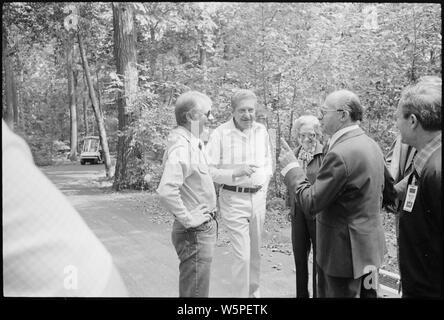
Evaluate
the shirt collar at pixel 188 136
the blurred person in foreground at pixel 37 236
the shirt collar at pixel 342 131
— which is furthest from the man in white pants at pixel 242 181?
the blurred person in foreground at pixel 37 236

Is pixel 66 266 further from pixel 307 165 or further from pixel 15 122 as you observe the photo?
pixel 307 165

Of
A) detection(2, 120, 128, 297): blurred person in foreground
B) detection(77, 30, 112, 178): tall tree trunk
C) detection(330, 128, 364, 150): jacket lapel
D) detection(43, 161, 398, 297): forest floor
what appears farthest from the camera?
detection(77, 30, 112, 178): tall tree trunk

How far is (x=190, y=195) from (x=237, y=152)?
0.87m

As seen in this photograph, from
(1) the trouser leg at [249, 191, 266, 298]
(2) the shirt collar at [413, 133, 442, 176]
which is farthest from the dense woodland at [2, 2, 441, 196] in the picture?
(1) the trouser leg at [249, 191, 266, 298]

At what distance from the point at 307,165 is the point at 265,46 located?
2.12m

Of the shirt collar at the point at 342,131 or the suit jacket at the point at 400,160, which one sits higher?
the shirt collar at the point at 342,131

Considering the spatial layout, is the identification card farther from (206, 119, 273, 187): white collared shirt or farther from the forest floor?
the forest floor

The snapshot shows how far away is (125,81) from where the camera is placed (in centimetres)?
648

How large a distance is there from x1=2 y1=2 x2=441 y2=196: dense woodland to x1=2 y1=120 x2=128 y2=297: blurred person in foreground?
1539 millimetres

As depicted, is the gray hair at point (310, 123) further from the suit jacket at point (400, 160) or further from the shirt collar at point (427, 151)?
the shirt collar at point (427, 151)

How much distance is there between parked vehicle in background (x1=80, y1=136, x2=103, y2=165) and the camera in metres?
7.23

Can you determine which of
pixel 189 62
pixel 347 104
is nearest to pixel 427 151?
pixel 347 104

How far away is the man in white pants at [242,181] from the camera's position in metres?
3.37
